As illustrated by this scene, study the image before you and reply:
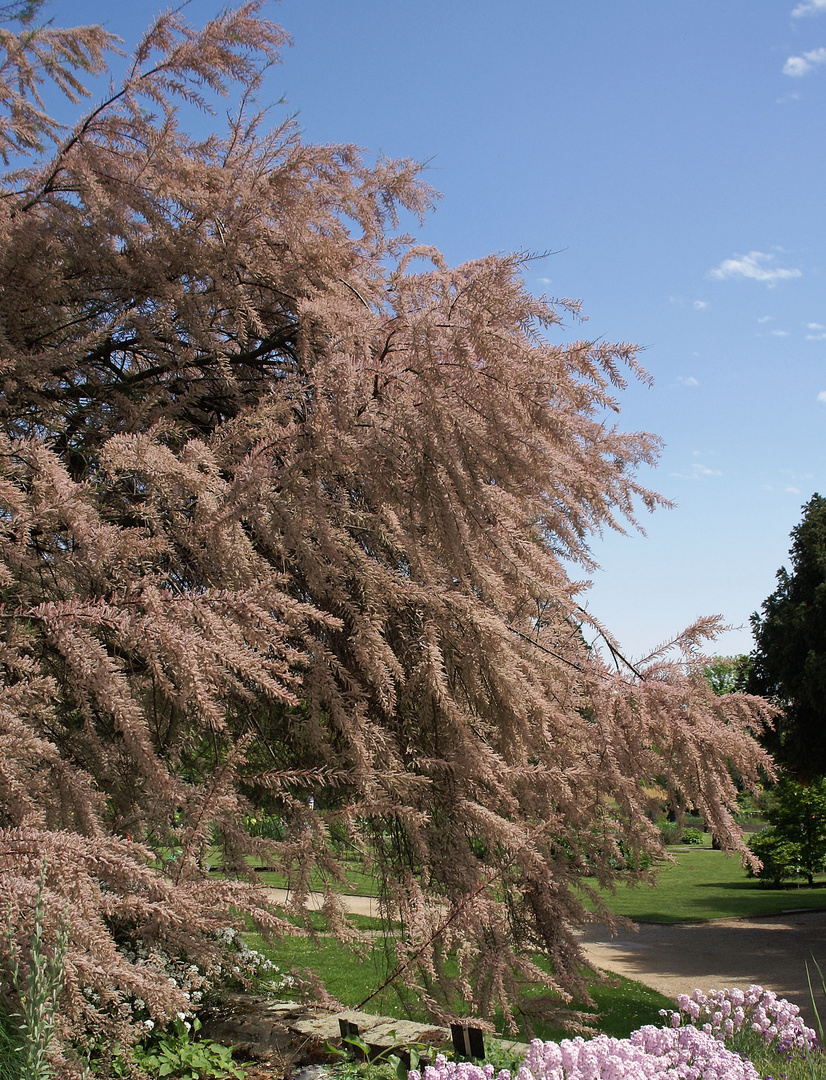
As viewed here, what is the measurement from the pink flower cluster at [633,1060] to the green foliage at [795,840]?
59.7 feet

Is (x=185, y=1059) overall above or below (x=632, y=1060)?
below

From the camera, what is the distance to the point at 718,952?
40.7ft

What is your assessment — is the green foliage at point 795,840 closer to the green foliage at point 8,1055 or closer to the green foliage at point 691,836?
the green foliage at point 691,836

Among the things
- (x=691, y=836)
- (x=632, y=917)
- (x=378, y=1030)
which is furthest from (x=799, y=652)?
(x=691, y=836)

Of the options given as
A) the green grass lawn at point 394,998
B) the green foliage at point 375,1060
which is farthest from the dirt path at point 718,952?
the green foliage at point 375,1060

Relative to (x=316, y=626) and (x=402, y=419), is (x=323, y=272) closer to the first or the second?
(x=402, y=419)

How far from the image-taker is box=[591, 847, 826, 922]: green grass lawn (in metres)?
16.5

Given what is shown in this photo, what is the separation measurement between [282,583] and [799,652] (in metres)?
12.3

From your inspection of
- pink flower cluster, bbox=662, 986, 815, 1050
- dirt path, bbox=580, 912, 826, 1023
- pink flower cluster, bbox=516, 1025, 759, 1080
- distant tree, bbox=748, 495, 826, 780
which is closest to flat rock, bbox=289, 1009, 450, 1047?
pink flower cluster, bbox=516, 1025, 759, 1080

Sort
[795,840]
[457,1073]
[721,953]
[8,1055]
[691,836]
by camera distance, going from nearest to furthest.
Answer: [457,1073], [8,1055], [721,953], [795,840], [691,836]

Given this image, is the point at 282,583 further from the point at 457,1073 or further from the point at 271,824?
the point at 457,1073

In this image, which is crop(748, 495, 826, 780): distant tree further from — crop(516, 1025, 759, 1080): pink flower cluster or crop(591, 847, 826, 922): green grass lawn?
crop(516, 1025, 759, 1080): pink flower cluster

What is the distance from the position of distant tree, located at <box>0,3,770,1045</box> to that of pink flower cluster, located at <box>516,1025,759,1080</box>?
48 centimetres

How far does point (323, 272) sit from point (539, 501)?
1659 millimetres
